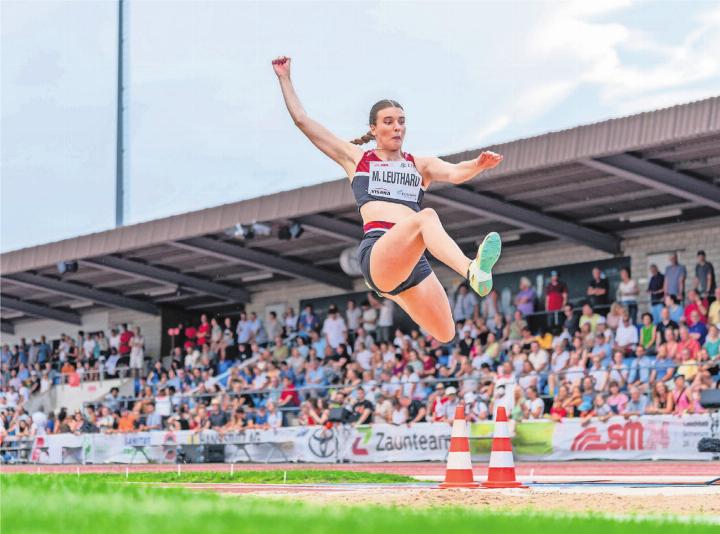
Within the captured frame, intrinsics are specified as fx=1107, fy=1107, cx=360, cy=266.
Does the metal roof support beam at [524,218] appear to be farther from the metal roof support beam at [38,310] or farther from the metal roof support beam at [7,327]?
the metal roof support beam at [7,327]

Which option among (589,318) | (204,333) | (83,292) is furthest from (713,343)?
(83,292)

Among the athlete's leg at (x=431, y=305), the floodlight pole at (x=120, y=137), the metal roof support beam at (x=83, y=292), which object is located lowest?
the athlete's leg at (x=431, y=305)

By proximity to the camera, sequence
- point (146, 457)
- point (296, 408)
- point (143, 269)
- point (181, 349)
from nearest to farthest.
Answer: point (296, 408)
point (146, 457)
point (143, 269)
point (181, 349)

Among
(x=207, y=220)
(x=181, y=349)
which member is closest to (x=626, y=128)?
(x=207, y=220)

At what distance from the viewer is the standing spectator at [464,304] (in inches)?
962

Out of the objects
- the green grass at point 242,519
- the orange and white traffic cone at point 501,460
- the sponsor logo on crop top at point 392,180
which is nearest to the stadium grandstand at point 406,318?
the orange and white traffic cone at point 501,460

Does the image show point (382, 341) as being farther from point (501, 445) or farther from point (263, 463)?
point (501, 445)

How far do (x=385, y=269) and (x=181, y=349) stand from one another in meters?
25.7

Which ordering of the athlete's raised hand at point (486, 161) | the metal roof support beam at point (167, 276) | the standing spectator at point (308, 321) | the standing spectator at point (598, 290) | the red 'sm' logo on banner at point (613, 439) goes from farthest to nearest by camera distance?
1. the metal roof support beam at point (167, 276)
2. the standing spectator at point (308, 321)
3. the standing spectator at point (598, 290)
4. the red 'sm' logo on banner at point (613, 439)
5. the athlete's raised hand at point (486, 161)

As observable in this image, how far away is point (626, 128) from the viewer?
18391mm

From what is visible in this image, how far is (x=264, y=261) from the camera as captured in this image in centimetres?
2812

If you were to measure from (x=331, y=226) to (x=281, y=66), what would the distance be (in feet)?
52.7

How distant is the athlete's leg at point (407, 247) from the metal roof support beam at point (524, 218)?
531 inches

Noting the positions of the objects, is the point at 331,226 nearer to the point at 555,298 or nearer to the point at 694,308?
the point at 555,298
